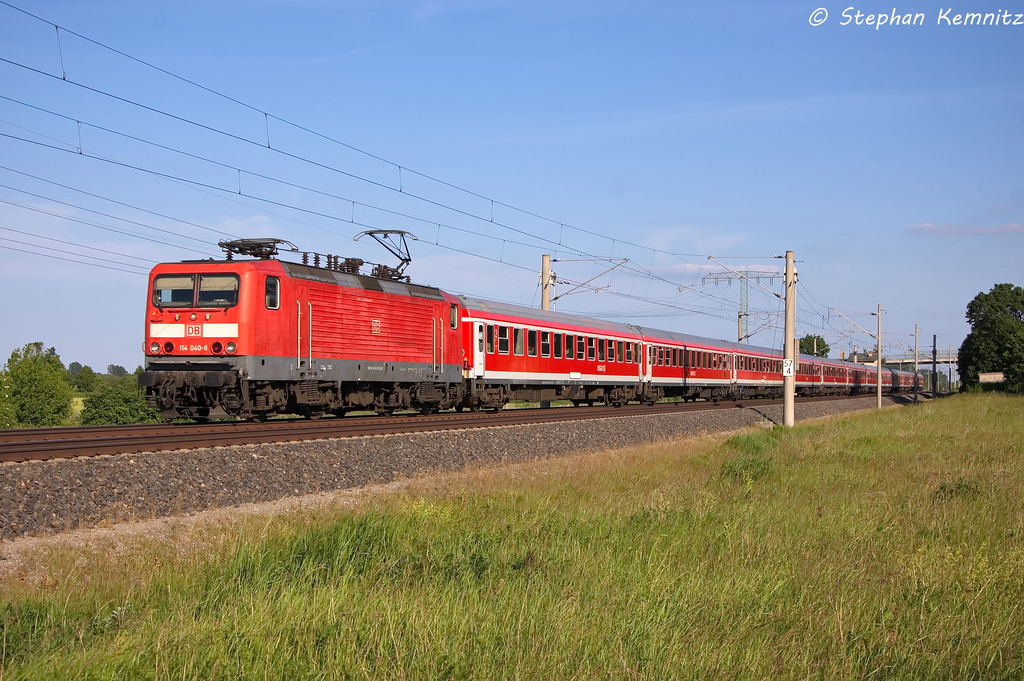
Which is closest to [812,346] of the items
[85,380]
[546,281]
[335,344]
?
[85,380]

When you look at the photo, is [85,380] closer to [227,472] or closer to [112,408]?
[112,408]

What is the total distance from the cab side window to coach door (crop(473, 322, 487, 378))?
9.75 metres

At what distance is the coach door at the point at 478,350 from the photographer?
29422 millimetres

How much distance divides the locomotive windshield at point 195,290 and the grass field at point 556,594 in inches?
340

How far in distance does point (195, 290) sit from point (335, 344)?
11.8ft

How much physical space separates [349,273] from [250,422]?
4943mm

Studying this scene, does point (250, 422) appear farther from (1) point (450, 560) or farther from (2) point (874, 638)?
(2) point (874, 638)

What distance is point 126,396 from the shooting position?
212 feet

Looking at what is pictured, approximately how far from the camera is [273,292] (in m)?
20.4

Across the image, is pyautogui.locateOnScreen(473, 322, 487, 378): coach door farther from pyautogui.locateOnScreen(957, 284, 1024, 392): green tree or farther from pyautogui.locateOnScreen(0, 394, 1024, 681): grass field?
pyautogui.locateOnScreen(957, 284, 1024, 392): green tree

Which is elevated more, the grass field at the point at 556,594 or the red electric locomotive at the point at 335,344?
the red electric locomotive at the point at 335,344

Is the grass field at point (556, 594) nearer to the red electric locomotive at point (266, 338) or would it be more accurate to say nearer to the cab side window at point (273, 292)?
the red electric locomotive at point (266, 338)

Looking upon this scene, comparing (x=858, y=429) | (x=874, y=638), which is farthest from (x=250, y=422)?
(x=858, y=429)

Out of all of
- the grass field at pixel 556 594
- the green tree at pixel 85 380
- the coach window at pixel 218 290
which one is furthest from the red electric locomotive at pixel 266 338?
the green tree at pixel 85 380
